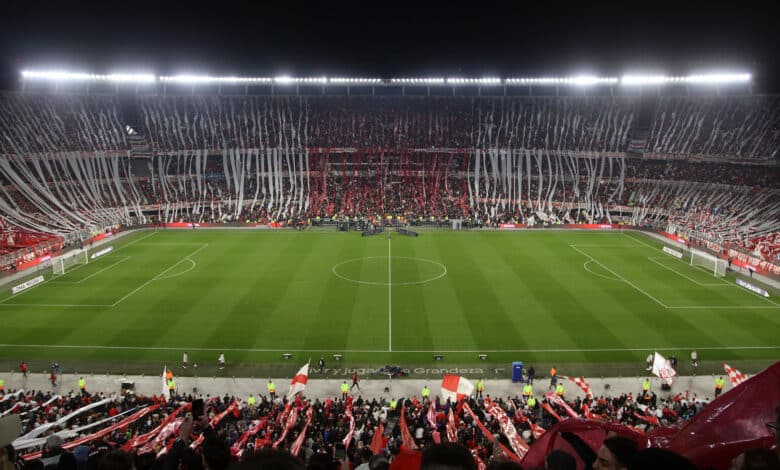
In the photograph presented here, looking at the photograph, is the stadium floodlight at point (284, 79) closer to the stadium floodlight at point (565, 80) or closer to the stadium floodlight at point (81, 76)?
the stadium floodlight at point (81, 76)

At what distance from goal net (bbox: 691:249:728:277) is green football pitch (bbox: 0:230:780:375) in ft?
2.54

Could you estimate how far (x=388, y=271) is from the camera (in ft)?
156

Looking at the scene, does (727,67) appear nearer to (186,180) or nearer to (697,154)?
(697,154)

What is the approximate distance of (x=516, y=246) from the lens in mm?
57281

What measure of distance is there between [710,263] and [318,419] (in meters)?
39.7

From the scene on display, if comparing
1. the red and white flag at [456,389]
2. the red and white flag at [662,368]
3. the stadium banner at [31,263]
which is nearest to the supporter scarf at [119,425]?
the red and white flag at [456,389]

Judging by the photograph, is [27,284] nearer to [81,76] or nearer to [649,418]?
[649,418]

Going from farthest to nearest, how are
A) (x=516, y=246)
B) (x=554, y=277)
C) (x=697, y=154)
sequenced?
(x=697, y=154)
(x=516, y=246)
(x=554, y=277)

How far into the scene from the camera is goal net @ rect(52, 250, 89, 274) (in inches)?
1841

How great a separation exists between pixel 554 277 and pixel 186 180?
55691 millimetres

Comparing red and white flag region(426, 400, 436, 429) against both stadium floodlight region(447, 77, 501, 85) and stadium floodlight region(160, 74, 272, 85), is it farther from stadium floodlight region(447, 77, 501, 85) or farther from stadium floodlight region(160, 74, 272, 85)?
stadium floodlight region(160, 74, 272, 85)

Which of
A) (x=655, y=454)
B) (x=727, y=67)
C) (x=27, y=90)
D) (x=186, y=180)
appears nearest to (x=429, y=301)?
(x=655, y=454)

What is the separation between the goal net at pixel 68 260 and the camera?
153 feet

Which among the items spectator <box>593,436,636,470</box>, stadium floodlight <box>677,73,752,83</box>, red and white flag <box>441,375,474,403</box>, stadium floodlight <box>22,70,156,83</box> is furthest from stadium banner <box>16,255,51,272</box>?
stadium floodlight <box>677,73,752,83</box>
